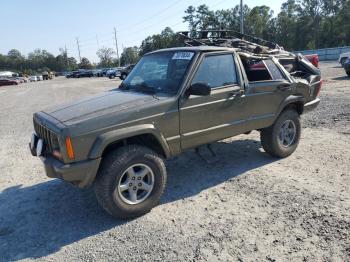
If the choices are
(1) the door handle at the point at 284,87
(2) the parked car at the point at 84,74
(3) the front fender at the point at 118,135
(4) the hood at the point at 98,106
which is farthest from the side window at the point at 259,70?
(2) the parked car at the point at 84,74

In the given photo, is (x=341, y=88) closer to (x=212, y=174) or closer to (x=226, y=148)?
(x=226, y=148)

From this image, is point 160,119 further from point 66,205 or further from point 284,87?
point 284,87

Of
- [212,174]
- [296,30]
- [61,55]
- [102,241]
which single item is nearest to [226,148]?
[212,174]

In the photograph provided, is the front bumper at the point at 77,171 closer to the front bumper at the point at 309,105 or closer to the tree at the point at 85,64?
the front bumper at the point at 309,105

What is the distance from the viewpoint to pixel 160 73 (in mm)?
4941

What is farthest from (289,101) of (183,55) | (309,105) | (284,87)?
(183,55)

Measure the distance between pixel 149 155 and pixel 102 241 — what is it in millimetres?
1084

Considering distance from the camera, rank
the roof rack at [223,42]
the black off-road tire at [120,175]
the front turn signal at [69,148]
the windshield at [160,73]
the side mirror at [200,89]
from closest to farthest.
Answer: the front turn signal at [69,148] → the black off-road tire at [120,175] → the side mirror at [200,89] → the windshield at [160,73] → the roof rack at [223,42]

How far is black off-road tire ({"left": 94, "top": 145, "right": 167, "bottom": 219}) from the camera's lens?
3896mm

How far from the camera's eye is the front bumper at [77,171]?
3.71m

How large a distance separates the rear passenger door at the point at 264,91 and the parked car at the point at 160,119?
0.6 inches

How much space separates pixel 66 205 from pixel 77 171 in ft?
3.72

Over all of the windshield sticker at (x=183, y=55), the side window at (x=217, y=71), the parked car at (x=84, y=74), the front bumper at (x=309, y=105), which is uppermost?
the windshield sticker at (x=183, y=55)

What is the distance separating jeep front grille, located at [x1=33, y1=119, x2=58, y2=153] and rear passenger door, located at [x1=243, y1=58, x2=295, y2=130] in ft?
9.00
